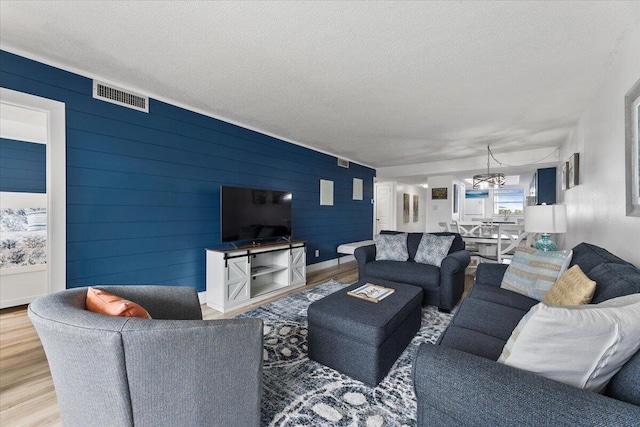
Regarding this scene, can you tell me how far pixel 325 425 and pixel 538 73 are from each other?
3225 mm

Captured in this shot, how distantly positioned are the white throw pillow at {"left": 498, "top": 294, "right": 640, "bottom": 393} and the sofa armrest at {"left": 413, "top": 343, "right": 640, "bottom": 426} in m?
0.09

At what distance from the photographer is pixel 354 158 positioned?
19.9 feet

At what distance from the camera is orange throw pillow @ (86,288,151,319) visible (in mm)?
1188

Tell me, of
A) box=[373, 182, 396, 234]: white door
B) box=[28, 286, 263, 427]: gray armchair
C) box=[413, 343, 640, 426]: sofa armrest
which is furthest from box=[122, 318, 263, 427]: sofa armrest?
box=[373, 182, 396, 234]: white door

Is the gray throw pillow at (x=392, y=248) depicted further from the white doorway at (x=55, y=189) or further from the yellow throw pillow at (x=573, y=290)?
the white doorway at (x=55, y=189)

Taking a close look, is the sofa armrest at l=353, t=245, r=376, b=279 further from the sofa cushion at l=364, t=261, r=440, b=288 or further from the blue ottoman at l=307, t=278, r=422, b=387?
the blue ottoman at l=307, t=278, r=422, b=387

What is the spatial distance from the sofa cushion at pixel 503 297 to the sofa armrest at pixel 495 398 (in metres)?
1.38

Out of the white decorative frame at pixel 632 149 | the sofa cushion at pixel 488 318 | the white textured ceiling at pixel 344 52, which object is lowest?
the sofa cushion at pixel 488 318

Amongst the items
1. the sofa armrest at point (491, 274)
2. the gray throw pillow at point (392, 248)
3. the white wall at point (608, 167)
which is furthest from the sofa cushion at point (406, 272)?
the white wall at point (608, 167)

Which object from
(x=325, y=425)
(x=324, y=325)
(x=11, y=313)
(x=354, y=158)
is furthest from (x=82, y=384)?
(x=354, y=158)

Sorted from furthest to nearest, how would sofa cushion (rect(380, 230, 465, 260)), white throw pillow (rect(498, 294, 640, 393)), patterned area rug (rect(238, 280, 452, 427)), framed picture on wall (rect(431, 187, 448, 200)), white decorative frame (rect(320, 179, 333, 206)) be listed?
framed picture on wall (rect(431, 187, 448, 200)) < white decorative frame (rect(320, 179, 333, 206)) < sofa cushion (rect(380, 230, 465, 260)) < patterned area rug (rect(238, 280, 452, 427)) < white throw pillow (rect(498, 294, 640, 393))

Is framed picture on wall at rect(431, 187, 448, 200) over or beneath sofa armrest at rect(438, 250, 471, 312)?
over

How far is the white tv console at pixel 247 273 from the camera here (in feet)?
10.5

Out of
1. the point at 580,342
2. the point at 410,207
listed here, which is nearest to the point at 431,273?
the point at 580,342
